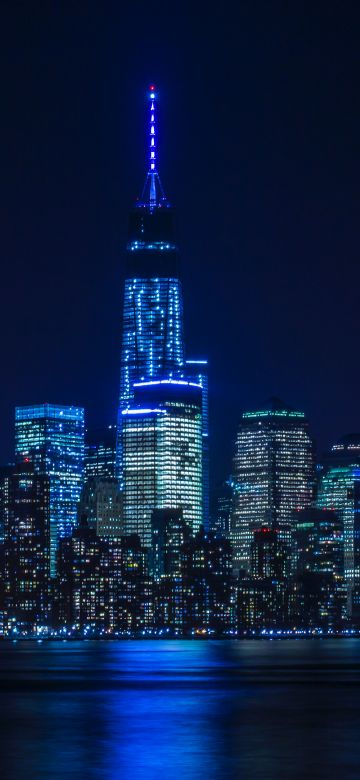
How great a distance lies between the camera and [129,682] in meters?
116

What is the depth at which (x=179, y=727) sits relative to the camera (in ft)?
227

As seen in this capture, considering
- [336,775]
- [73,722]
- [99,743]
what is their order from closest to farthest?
[336,775] → [99,743] → [73,722]

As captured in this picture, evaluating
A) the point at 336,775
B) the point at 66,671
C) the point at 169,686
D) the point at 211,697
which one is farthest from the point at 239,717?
the point at 66,671

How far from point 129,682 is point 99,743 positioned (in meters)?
53.1

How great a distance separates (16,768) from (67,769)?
1.76 m

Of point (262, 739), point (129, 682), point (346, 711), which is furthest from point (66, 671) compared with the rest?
point (262, 739)

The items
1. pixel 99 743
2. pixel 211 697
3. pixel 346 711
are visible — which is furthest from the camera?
pixel 211 697

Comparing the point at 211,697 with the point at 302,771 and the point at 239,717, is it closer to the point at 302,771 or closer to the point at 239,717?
the point at 239,717

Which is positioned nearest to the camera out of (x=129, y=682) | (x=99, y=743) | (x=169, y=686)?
(x=99, y=743)

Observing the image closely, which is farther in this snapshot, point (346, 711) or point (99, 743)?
point (346, 711)

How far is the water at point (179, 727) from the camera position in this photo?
179ft

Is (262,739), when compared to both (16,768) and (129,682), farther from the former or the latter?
(129,682)

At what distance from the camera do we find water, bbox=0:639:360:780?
179ft

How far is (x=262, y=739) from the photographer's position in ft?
212
